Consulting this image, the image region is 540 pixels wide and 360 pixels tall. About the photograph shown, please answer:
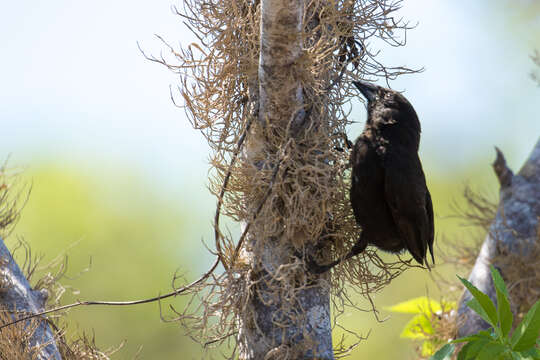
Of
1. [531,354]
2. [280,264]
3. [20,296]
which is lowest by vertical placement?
[531,354]

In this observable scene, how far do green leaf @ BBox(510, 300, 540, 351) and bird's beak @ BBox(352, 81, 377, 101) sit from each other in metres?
1.11

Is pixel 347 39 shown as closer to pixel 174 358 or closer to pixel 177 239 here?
pixel 174 358

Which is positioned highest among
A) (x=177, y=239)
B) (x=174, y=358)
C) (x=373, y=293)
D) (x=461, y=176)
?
(x=461, y=176)

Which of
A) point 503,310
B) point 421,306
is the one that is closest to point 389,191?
point 503,310

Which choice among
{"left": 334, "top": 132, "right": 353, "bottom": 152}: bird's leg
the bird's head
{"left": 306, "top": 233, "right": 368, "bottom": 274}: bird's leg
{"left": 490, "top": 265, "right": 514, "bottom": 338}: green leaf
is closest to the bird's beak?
the bird's head

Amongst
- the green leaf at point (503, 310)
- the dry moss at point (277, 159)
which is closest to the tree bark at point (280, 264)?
the dry moss at point (277, 159)

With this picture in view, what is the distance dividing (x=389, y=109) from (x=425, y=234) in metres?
0.55

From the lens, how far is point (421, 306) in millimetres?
4129

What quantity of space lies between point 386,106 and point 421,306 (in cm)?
186

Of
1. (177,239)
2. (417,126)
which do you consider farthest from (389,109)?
(177,239)

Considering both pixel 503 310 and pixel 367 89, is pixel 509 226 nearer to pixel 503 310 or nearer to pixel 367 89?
pixel 367 89

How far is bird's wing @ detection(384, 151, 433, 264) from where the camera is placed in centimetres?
256

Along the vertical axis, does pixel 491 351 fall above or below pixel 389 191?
below

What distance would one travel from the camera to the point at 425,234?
261cm
